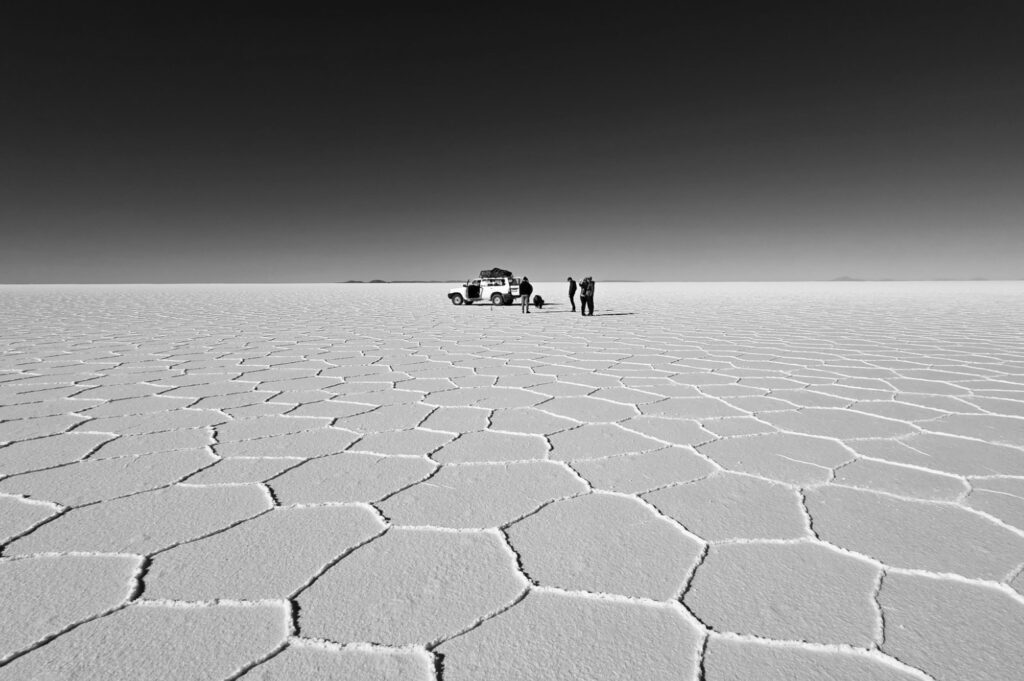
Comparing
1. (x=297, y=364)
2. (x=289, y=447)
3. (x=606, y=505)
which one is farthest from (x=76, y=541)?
(x=297, y=364)

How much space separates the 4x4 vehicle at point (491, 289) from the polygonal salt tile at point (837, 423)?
42.3 feet

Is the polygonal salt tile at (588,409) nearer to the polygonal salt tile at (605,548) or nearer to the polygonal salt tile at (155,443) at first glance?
the polygonal salt tile at (605,548)

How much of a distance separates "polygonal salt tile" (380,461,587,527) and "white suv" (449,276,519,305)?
1374 cm

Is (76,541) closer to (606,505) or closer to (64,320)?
(606,505)

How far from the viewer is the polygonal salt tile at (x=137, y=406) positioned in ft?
11.0

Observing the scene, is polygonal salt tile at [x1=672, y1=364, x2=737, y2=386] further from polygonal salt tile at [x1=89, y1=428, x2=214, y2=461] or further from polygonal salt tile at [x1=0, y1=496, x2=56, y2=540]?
polygonal salt tile at [x1=0, y1=496, x2=56, y2=540]

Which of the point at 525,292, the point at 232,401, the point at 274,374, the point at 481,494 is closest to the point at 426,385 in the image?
the point at 232,401

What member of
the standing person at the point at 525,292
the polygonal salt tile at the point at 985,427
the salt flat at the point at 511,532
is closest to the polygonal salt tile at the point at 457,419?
the salt flat at the point at 511,532

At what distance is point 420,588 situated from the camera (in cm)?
150

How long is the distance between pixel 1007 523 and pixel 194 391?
4.68 m

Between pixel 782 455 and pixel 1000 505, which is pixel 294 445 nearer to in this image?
pixel 782 455

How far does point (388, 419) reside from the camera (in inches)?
128

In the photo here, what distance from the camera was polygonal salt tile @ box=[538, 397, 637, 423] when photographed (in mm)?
3289

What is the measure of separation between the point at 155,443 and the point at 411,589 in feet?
6.58
